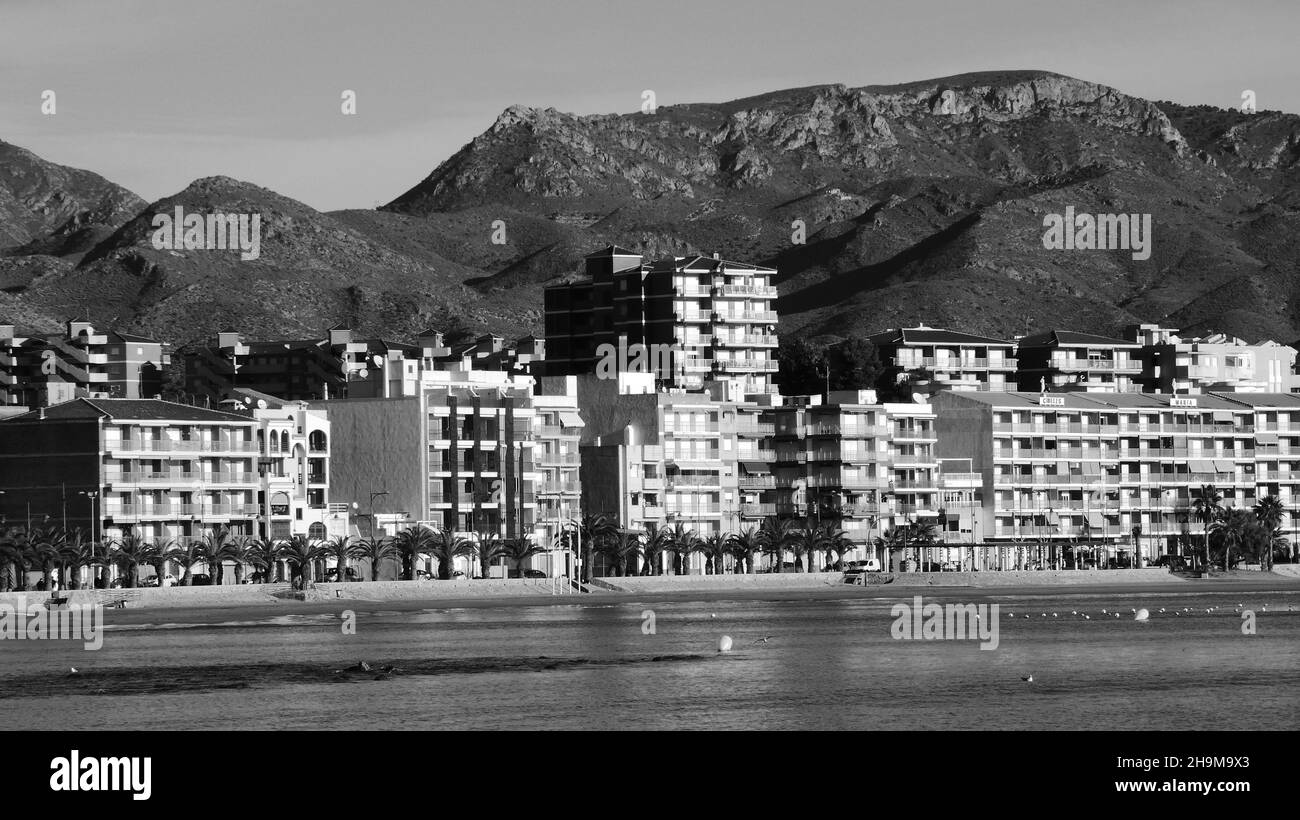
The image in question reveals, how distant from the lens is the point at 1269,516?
584 ft

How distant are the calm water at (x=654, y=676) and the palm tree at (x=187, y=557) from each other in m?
4.85

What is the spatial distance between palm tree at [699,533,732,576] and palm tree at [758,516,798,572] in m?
2.67

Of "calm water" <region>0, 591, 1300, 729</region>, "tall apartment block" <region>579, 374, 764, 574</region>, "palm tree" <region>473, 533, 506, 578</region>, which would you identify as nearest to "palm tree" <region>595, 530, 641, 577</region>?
"tall apartment block" <region>579, 374, 764, 574</region>

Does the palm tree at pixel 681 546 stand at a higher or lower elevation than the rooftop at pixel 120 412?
lower

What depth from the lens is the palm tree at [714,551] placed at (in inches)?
5856

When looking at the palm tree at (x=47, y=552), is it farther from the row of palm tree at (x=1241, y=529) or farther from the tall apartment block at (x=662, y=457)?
the row of palm tree at (x=1241, y=529)

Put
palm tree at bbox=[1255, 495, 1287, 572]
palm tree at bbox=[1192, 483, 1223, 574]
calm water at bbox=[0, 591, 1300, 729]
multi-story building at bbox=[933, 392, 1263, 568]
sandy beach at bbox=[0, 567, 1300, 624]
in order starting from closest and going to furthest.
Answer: calm water at bbox=[0, 591, 1300, 729], sandy beach at bbox=[0, 567, 1300, 624], palm tree at bbox=[1255, 495, 1287, 572], multi-story building at bbox=[933, 392, 1263, 568], palm tree at bbox=[1192, 483, 1223, 574]

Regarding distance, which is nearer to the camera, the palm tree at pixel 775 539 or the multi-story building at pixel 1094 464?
the palm tree at pixel 775 539

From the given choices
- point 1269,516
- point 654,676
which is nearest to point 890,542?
point 1269,516

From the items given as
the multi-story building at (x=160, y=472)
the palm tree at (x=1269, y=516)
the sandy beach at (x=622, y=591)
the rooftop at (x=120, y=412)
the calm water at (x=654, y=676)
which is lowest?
the calm water at (x=654, y=676)

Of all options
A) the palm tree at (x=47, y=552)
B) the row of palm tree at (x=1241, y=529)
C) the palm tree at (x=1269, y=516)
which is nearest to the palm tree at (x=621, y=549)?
the palm tree at (x=47, y=552)

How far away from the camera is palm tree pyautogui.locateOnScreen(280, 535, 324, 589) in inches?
5059

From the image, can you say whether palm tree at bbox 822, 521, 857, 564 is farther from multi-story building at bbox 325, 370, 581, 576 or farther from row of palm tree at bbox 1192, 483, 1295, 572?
row of palm tree at bbox 1192, 483, 1295, 572

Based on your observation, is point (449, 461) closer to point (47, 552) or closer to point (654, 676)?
point (47, 552)
